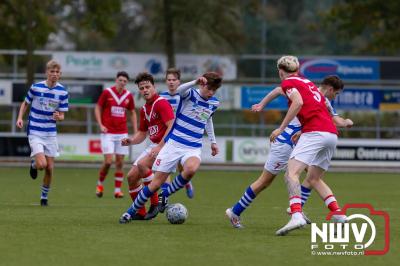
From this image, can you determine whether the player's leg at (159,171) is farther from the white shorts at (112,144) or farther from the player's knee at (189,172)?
the white shorts at (112,144)

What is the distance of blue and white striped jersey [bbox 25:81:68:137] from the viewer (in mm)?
16125

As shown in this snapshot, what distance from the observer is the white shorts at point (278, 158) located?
1276 centimetres

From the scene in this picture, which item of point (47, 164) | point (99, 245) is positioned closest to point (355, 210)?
point (47, 164)

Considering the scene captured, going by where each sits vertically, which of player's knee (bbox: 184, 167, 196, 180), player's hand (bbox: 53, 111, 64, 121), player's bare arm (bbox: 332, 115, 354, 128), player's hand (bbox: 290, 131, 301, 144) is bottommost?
player's knee (bbox: 184, 167, 196, 180)

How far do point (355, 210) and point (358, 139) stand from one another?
1908 cm

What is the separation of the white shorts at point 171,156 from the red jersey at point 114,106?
6.62 metres

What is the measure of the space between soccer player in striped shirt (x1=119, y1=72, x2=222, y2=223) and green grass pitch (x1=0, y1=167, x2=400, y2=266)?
46cm

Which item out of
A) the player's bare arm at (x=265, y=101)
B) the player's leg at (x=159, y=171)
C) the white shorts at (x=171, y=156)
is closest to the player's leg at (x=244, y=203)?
the white shorts at (x=171, y=156)

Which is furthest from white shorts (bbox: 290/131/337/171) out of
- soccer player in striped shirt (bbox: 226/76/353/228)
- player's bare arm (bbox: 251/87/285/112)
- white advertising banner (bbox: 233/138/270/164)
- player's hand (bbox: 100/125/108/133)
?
white advertising banner (bbox: 233/138/270/164)

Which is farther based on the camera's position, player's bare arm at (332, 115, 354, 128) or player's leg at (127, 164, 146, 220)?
player's leg at (127, 164, 146, 220)

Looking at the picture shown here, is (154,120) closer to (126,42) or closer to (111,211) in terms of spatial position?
(111,211)

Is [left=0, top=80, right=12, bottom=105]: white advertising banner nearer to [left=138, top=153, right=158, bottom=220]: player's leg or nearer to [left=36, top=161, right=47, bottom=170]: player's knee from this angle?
[left=36, top=161, right=47, bottom=170]: player's knee

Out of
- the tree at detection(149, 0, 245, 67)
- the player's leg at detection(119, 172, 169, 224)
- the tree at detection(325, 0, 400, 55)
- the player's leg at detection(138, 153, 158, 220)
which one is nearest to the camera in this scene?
the player's leg at detection(119, 172, 169, 224)

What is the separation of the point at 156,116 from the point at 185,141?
73 cm
